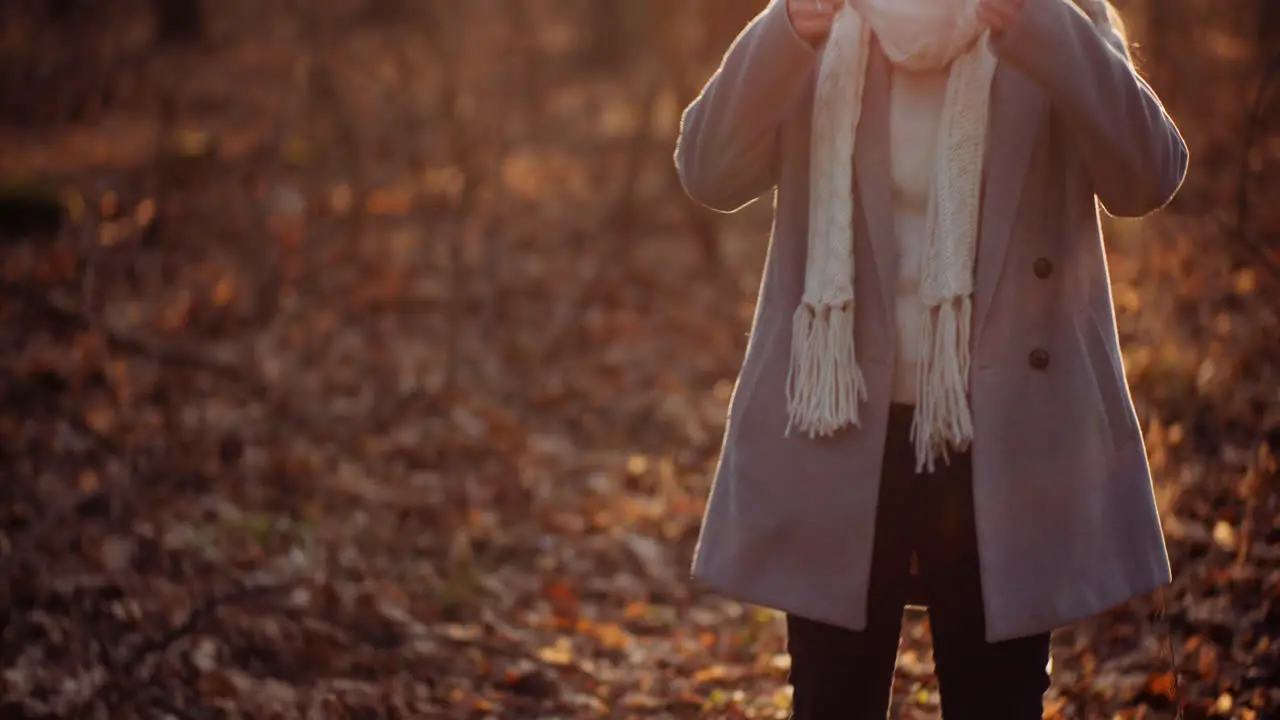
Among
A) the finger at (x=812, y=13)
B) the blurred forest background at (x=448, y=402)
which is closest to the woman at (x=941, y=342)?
the finger at (x=812, y=13)

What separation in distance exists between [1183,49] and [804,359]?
30.6ft

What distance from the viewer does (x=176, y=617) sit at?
4.93m

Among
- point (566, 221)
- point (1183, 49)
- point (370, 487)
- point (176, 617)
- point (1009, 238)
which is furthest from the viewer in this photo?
point (566, 221)

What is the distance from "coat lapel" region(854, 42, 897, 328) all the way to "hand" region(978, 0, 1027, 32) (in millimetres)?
219

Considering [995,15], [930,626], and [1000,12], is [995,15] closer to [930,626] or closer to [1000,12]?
[1000,12]

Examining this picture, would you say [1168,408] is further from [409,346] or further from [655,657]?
[409,346]

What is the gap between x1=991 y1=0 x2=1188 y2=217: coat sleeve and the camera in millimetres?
2451

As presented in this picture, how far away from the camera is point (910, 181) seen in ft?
8.63

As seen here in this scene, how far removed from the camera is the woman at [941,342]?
2.53 metres

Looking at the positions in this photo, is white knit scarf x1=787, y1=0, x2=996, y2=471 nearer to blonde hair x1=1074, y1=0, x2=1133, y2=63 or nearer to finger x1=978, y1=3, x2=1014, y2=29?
finger x1=978, y1=3, x2=1014, y2=29

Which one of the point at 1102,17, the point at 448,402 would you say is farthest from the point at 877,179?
the point at 448,402

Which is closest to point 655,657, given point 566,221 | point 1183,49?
point 566,221

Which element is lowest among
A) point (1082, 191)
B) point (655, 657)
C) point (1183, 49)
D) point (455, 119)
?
point (655, 657)

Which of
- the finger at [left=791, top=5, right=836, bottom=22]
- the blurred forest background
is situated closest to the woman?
the finger at [left=791, top=5, right=836, bottom=22]
